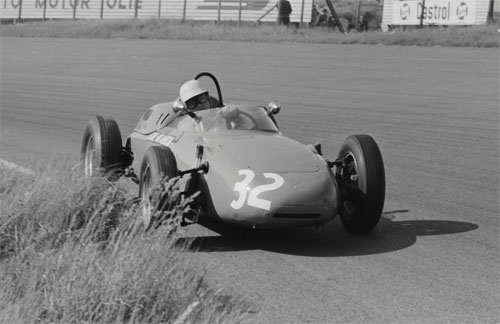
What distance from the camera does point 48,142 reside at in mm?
13414

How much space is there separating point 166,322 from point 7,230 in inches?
73.5

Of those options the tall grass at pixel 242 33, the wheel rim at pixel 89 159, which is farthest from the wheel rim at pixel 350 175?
the tall grass at pixel 242 33

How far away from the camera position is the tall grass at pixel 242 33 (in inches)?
898

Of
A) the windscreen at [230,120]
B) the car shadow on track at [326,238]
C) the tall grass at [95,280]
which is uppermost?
the windscreen at [230,120]

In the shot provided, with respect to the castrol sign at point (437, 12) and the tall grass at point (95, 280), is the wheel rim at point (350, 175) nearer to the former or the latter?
the tall grass at point (95, 280)

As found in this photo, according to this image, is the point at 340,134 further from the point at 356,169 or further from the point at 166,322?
the point at 166,322

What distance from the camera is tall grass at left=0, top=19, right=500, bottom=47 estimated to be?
22797mm

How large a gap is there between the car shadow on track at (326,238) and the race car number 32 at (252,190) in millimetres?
396

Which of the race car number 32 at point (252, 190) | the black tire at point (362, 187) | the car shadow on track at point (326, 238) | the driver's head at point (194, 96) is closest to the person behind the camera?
the race car number 32 at point (252, 190)

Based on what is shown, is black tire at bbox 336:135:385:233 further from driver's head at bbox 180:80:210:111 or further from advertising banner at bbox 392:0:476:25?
advertising banner at bbox 392:0:476:25

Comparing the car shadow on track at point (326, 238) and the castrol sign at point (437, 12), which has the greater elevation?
the castrol sign at point (437, 12)

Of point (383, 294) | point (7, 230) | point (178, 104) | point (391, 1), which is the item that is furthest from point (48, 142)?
point (391, 1)

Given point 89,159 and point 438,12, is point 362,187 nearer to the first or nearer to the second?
point 89,159

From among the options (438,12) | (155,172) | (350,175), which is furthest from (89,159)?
(438,12)
